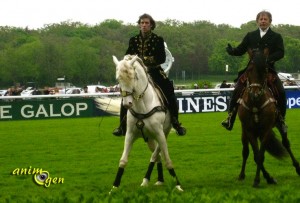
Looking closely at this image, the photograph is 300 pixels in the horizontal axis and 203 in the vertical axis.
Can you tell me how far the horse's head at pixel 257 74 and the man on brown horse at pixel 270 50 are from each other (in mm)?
514

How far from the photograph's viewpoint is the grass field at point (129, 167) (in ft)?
28.2

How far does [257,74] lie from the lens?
42.2 ft

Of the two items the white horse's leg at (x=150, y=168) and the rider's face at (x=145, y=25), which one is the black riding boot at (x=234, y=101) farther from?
the rider's face at (x=145, y=25)

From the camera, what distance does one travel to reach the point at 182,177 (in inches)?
556

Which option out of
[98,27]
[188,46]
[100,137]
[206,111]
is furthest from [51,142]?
[98,27]

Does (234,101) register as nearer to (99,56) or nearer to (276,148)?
(276,148)

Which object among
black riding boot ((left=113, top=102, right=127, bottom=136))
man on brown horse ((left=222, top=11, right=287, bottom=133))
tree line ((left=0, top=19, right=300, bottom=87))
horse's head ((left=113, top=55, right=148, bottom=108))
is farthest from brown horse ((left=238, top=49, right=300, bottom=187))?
tree line ((left=0, top=19, right=300, bottom=87))

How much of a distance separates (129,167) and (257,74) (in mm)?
4234

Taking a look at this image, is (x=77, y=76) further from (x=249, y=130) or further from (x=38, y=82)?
(x=249, y=130)

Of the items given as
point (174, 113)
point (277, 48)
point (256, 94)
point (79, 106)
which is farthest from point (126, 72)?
point (79, 106)

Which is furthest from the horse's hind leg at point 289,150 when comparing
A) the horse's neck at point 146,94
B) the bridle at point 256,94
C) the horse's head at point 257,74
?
the horse's neck at point 146,94

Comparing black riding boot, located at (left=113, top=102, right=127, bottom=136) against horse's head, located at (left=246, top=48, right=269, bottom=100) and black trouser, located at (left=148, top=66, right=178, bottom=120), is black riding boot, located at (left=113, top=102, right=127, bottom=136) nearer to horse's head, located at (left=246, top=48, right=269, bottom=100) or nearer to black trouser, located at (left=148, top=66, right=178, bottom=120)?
black trouser, located at (left=148, top=66, right=178, bottom=120)

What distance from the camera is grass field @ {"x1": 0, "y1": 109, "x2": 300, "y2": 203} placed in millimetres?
8602

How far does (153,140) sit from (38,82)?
8982cm
